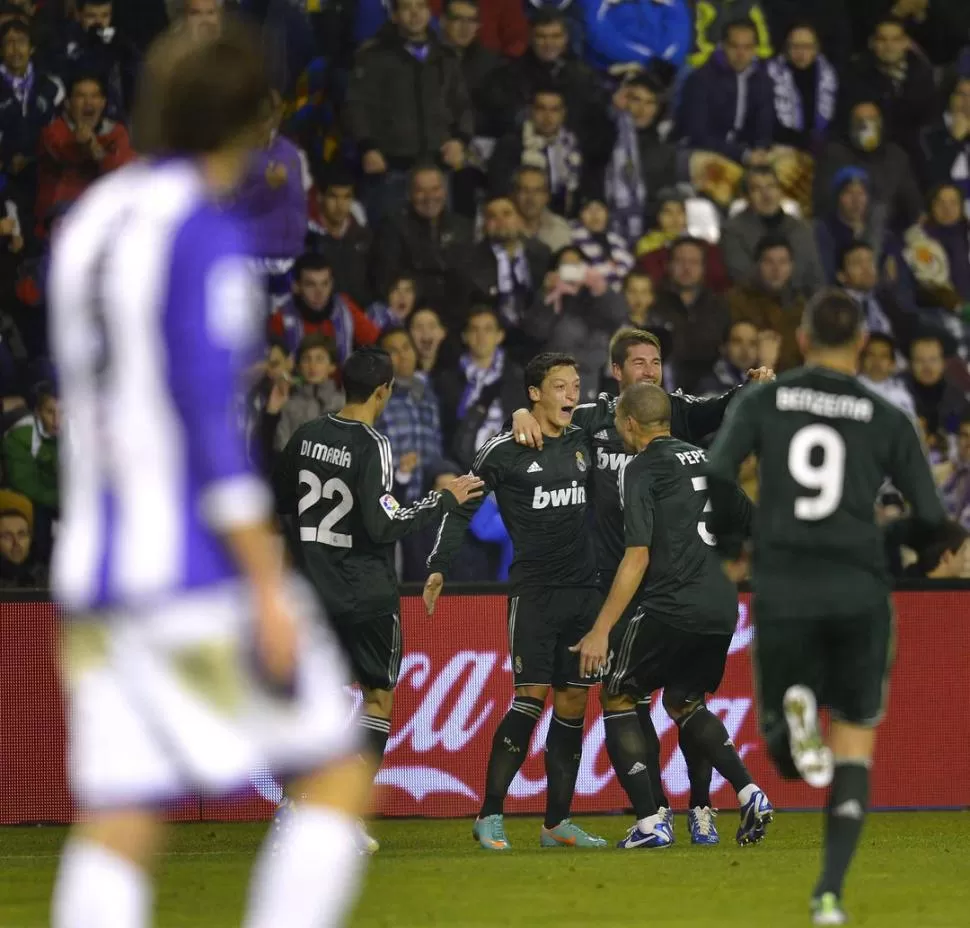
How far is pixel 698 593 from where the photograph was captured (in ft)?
28.3

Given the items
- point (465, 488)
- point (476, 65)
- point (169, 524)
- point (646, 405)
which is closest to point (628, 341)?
point (646, 405)

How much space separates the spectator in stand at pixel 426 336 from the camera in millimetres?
12969

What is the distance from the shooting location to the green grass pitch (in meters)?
6.41

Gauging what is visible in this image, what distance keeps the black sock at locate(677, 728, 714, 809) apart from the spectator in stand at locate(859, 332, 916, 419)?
200 inches

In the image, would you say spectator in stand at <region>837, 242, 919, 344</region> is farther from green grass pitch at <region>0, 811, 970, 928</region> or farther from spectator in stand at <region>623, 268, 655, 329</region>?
green grass pitch at <region>0, 811, 970, 928</region>

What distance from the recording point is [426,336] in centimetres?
1299

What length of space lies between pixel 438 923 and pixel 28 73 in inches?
346

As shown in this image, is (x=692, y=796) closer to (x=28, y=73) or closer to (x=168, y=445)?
(x=168, y=445)

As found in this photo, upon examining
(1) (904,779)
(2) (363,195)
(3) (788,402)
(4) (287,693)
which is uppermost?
(2) (363,195)

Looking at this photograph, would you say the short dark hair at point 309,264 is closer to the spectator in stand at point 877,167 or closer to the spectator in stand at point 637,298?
the spectator in stand at point 637,298

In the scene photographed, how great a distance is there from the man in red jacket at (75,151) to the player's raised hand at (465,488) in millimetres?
5658

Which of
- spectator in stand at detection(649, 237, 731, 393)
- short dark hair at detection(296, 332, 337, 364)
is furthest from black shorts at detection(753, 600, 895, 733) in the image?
spectator in stand at detection(649, 237, 731, 393)

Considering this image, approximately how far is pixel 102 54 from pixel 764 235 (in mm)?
→ 5138

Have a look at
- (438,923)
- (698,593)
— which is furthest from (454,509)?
(438,923)
